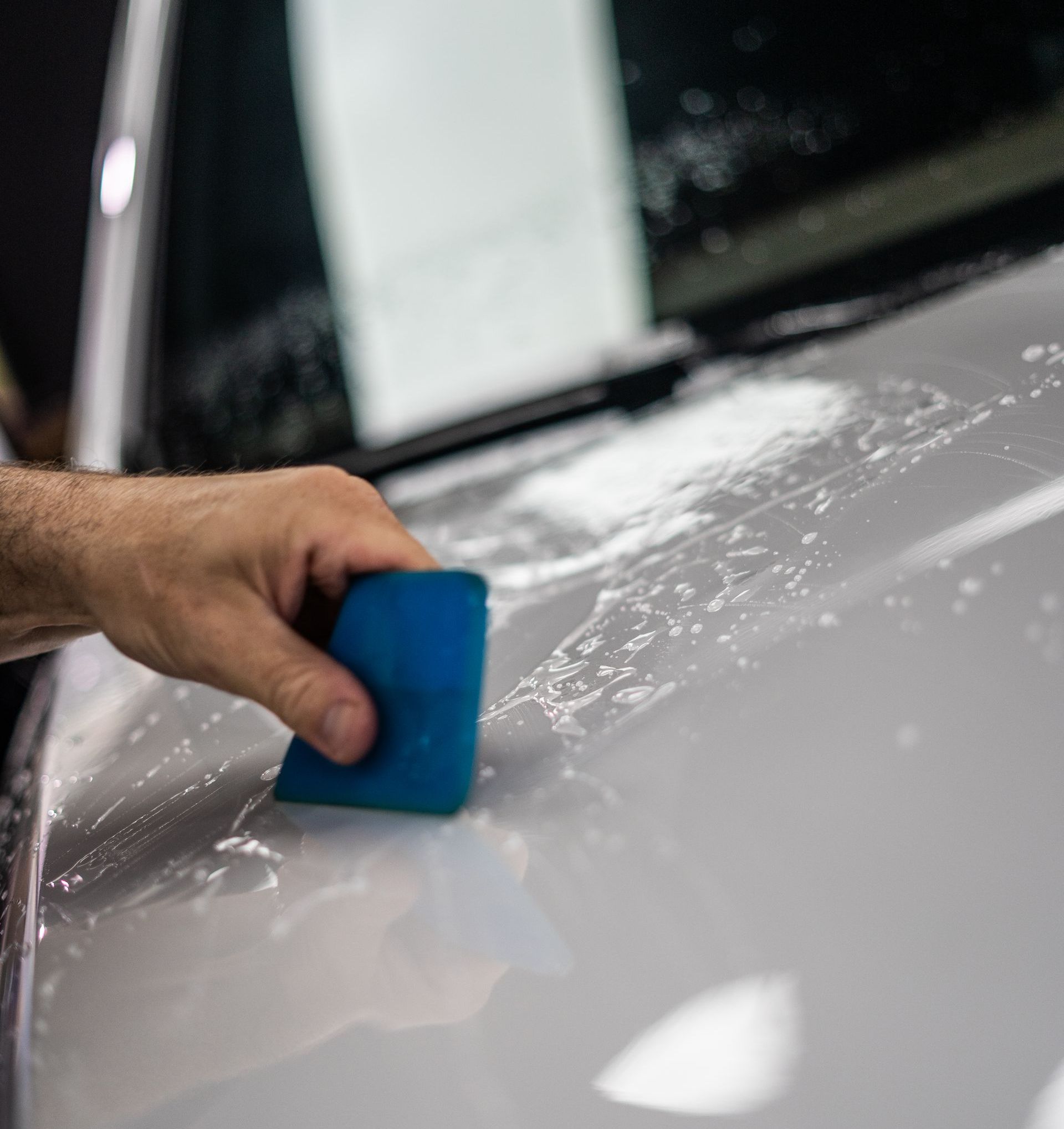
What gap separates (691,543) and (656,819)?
1.06 ft

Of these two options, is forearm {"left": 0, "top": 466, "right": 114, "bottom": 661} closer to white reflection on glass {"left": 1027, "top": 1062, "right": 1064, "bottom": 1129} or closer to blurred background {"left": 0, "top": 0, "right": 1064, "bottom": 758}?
blurred background {"left": 0, "top": 0, "right": 1064, "bottom": 758}

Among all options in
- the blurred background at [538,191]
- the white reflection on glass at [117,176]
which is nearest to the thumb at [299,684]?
the blurred background at [538,191]

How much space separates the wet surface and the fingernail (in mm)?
44

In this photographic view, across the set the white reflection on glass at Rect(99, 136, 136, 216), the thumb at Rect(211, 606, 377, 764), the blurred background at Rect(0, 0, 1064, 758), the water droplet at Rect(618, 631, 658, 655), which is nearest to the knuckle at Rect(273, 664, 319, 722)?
the thumb at Rect(211, 606, 377, 764)

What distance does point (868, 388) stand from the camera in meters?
0.91

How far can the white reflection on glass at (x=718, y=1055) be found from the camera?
341 millimetres

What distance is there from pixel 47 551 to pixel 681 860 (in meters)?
0.60

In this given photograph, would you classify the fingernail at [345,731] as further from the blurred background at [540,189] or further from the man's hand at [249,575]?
the blurred background at [540,189]

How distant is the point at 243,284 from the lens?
1.42 metres

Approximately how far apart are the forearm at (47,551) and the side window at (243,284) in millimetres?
455

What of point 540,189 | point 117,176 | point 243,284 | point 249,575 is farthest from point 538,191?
point 249,575

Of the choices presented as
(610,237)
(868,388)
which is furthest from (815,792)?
(610,237)

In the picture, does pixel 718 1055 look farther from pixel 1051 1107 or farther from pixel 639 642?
pixel 639 642

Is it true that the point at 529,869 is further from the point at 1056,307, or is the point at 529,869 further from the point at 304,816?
the point at 1056,307
